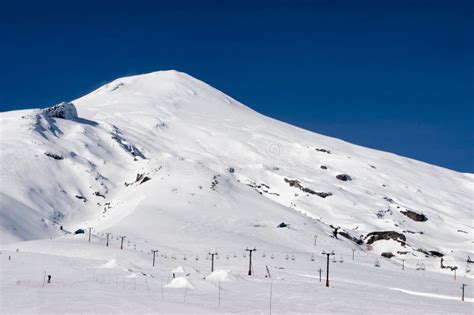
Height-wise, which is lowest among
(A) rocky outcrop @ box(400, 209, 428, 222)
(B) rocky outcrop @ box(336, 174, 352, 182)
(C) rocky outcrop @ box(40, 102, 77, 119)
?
(A) rocky outcrop @ box(400, 209, 428, 222)

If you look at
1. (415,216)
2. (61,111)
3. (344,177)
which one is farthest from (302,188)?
(61,111)

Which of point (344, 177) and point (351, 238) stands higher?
point (344, 177)

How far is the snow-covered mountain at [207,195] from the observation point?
10169 centimetres

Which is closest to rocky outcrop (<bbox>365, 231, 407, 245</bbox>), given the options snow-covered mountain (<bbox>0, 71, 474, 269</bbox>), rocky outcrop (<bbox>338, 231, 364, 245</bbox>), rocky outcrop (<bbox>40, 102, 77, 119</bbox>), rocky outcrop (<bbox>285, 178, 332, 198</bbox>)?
snow-covered mountain (<bbox>0, 71, 474, 269</bbox>)

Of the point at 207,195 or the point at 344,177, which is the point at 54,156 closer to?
the point at 207,195

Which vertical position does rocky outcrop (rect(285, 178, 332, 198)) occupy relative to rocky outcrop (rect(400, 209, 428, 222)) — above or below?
above

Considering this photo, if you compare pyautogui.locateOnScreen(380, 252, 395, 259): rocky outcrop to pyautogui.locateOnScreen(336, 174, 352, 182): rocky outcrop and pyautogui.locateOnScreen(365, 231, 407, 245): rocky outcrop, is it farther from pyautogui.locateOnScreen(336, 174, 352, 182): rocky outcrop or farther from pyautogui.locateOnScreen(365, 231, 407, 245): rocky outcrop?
pyautogui.locateOnScreen(336, 174, 352, 182): rocky outcrop

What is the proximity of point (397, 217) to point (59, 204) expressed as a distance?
78.8m

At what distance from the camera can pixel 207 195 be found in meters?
117

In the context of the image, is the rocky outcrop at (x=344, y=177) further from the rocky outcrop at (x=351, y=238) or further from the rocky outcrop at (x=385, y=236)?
the rocky outcrop at (x=351, y=238)

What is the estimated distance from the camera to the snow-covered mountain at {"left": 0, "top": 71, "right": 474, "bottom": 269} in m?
102

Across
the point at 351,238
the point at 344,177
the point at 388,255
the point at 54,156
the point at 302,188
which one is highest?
the point at 344,177

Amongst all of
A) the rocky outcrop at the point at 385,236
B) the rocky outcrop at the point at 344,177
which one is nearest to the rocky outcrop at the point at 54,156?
the rocky outcrop at the point at 385,236

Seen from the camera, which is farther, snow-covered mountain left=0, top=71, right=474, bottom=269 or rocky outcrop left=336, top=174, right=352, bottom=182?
rocky outcrop left=336, top=174, right=352, bottom=182
